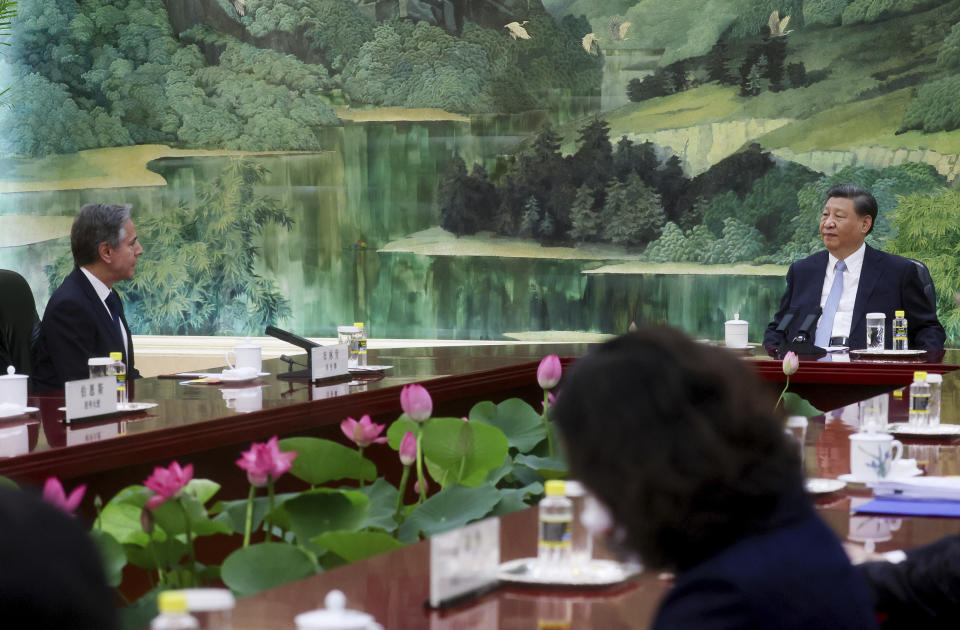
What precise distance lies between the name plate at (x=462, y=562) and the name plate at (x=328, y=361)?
2.57 m

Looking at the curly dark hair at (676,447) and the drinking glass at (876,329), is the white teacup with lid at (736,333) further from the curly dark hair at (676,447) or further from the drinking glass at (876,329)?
the curly dark hair at (676,447)

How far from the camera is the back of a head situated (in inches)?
24.5

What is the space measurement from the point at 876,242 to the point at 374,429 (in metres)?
6.12

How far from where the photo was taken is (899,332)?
5.25 m

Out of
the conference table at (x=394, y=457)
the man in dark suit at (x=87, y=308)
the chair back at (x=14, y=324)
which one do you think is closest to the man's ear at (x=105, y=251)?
the man in dark suit at (x=87, y=308)

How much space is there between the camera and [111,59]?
9.15m

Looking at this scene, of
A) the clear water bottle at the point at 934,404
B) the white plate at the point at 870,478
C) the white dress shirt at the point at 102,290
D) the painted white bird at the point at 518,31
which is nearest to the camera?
the white plate at the point at 870,478

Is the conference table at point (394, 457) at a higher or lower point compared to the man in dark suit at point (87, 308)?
lower

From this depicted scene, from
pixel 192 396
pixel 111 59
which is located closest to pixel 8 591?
pixel 192 396

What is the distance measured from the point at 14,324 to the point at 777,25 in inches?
210

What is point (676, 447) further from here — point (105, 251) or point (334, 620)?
point (105, 251)

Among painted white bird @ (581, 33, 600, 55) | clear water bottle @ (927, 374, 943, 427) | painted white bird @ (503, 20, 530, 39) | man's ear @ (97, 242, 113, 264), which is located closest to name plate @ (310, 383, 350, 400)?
man's ear @ (97, 242, 113, 264)

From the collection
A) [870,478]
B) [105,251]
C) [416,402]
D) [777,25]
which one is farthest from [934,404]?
[777,25]

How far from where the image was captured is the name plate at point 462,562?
4.72 feet
